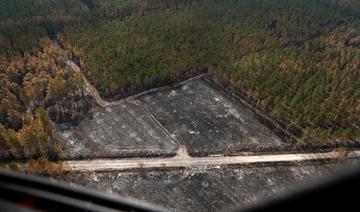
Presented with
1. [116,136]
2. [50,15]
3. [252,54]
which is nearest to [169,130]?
[116,136]

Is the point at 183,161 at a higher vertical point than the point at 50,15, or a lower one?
lower

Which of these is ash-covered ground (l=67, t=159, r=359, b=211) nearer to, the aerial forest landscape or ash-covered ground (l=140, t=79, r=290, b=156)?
the aerial forest landscape


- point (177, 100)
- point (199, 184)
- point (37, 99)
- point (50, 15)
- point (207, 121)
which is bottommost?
point (199, 184)

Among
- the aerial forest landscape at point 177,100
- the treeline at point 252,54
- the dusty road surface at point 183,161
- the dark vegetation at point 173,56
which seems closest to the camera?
the aerial forest landscape at point 177,100

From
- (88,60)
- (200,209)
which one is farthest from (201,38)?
(200,209)

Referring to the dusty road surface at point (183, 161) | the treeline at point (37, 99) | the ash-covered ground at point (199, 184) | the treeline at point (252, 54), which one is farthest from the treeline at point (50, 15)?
the ash-covered ground at point (199, 184)

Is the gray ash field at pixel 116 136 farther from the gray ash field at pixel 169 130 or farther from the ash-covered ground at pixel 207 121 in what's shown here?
the ash-covered ground at pixel 207 121

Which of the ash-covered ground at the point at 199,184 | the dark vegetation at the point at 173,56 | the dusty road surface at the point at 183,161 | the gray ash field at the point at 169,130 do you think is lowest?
the ash-covered ground at the point at 199,184

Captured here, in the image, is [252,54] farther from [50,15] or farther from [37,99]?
[50,15]
